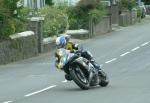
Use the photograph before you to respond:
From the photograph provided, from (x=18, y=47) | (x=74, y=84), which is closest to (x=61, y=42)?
(x=74, y=84)

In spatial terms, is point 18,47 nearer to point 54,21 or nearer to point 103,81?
point 54,21

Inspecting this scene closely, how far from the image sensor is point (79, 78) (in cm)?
1623

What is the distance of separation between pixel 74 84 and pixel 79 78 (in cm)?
177

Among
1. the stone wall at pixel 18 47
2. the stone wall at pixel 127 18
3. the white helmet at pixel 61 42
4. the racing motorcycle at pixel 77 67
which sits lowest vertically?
the stone wall at pixel 127 18

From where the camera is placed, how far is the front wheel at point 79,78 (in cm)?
1619

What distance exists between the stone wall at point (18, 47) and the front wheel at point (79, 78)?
35.6 feet

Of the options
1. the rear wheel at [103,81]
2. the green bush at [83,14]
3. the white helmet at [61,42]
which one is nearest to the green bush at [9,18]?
the rear wheel at [103,81]

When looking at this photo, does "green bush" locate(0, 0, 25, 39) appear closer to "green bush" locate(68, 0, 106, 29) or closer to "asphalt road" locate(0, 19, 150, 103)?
"asphalt road" locate(0, 19, 150, 103)

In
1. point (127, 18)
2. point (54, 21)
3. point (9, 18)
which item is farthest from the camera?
point (127, 18)

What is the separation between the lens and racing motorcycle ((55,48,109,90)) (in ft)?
53.1

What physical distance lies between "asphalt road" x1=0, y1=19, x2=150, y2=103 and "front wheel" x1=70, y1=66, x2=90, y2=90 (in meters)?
0.21

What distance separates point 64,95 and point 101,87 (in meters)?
1.87

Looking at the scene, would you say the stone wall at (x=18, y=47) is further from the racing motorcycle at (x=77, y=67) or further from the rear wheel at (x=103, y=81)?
the racing motorcycle at (x=77, y=67)

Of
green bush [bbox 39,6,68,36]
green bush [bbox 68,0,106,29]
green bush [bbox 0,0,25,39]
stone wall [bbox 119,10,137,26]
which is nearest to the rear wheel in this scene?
green bush [bbox 0,0,25,39]
